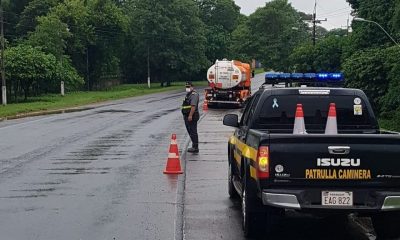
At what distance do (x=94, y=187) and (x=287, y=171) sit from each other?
5.27 meters

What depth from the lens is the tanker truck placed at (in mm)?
39438

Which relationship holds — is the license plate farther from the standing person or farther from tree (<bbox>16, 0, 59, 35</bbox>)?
tree (<bbox>16, 0, 59, 35</bbox>)

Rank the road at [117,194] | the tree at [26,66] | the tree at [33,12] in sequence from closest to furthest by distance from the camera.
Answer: the road at [117,194] < the tree at [26,66] < the tree at [33,12]

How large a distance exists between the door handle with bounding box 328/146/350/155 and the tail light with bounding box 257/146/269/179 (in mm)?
680

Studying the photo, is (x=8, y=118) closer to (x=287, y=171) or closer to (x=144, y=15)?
(x=287, y=171)

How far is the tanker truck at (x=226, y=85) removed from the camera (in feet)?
129

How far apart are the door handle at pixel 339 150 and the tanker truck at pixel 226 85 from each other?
107ft

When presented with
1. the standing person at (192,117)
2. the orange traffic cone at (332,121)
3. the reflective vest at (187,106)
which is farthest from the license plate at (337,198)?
the reflective vest at (187,106)

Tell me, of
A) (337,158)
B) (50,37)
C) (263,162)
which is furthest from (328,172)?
(50,37)

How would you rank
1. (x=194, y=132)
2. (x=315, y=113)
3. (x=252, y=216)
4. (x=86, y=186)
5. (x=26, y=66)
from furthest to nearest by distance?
(x=26, y=66), (x=194, y=132), (x=86, y=186), (x=315, y=113), (x=252, y=216)

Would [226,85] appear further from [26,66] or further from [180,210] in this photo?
[180,210]

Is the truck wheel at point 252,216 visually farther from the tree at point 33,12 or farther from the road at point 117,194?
the tree at point 33,12

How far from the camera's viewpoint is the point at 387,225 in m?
7.35

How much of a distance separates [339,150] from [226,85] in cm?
3315
